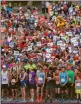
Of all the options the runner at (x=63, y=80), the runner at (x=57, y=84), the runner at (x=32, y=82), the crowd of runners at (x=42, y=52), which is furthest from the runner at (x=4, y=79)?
the runner at (x=63, y=80)

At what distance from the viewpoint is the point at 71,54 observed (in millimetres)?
20219

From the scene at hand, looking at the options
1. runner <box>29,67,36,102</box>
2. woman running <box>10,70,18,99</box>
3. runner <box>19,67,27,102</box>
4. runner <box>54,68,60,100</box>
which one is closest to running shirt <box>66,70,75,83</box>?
runner <box>54,68,60,100</box>

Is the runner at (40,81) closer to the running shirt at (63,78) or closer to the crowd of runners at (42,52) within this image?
the crowd of runners at (42,52)

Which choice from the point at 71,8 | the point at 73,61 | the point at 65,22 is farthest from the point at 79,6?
the point at 73,61

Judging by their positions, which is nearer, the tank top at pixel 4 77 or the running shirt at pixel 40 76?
the running shirt at pixel 40 76

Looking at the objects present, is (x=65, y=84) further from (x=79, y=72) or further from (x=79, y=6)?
(x=79, y=6)

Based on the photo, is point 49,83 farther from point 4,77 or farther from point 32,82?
point 4,77

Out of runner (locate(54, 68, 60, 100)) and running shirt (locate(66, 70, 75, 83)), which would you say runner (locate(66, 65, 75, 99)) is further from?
runner (locate(54, 68, 60, 100))

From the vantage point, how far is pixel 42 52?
20469 mm

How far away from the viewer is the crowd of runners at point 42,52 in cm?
1845

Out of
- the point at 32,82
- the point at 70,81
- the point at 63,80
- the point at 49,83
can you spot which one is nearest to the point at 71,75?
the point at 70,81

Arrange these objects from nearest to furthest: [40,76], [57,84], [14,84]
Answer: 1. [40,76]
2. [57,84]
3. [14,84]

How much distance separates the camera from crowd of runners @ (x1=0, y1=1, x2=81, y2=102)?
1845cm

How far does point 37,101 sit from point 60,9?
7.68 meters
